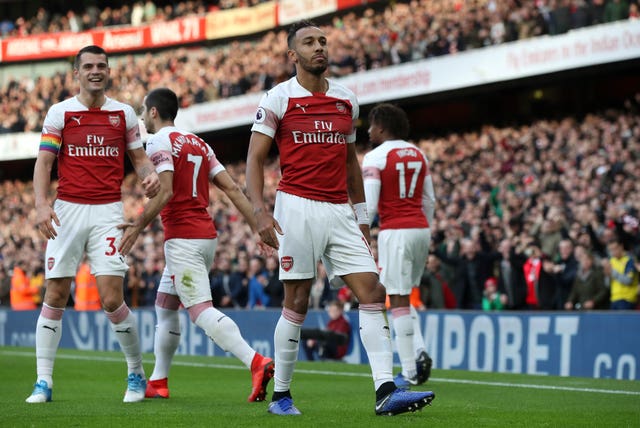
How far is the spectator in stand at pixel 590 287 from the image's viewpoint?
15.1 metres

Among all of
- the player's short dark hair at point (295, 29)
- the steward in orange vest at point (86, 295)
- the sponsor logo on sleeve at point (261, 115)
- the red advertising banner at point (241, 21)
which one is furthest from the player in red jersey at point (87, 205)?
the red advertising banner at point (241, 21)

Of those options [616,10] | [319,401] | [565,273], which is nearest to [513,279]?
[565,273]

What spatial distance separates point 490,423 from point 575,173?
13.9m

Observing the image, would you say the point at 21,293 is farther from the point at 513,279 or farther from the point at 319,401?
the point at 319,401

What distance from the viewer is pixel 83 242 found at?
873 cm

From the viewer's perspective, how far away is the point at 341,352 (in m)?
17.1

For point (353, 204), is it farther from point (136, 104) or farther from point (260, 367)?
point (136, 104)

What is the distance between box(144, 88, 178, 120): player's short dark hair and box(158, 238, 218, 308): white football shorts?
1.01 metres

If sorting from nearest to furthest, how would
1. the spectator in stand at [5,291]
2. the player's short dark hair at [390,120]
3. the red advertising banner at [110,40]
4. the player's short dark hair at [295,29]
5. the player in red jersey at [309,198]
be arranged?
1. the player in red jersey at [309,198]
2. the player's short dark hair at [295,29]
3. the player's short dark hair at [390,120]
4. the spectator in stand at [5,291]
5. the red advertising banner at [110,40]

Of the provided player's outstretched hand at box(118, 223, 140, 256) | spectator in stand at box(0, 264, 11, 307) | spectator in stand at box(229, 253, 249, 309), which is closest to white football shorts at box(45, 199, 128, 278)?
player's outstretched hand at box(118, 223, 140, 256)

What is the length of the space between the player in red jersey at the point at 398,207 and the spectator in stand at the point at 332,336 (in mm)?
5926

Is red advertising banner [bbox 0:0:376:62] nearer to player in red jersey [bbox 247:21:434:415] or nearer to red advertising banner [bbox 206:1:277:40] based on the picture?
red advertising banner [bbox 206:1:277:40]

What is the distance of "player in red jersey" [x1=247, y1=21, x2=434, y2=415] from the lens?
7.44 metres

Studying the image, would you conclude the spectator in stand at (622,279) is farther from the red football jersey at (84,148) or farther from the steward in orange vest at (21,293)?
the steward in orange vest at (21,293)
